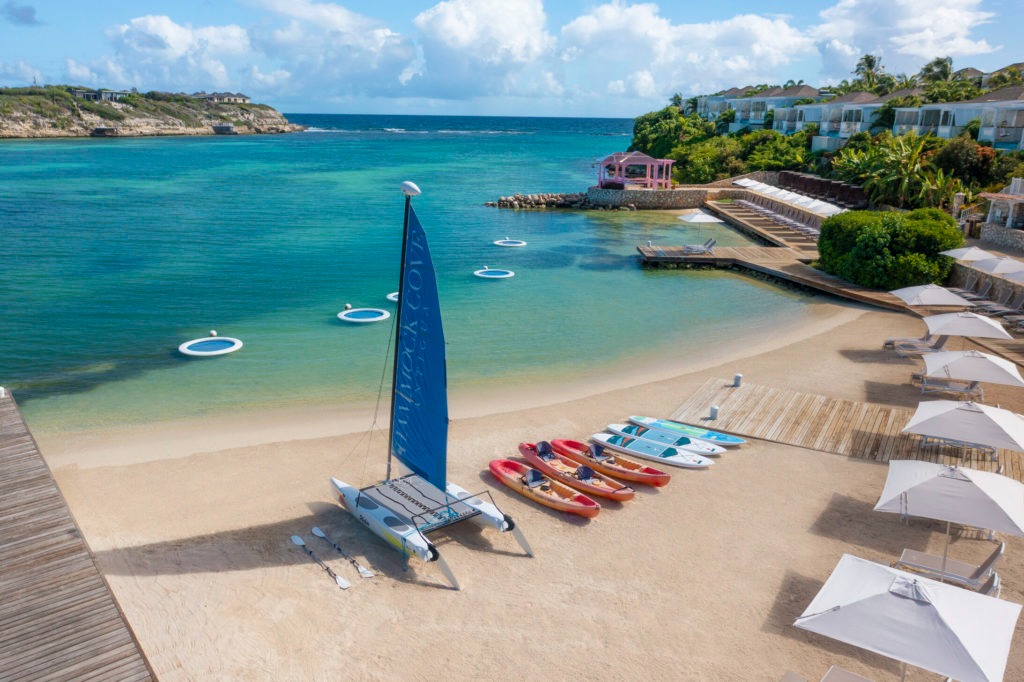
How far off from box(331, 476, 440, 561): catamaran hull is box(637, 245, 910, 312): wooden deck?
77.5 feet

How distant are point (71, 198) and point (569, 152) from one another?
303ft

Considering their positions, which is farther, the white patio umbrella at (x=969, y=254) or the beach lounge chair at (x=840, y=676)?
the white patio umbrella at (x=969, y=254)

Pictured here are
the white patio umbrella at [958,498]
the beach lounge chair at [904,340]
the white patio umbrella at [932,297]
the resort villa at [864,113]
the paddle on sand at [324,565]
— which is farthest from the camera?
the resort villa at [864,113]

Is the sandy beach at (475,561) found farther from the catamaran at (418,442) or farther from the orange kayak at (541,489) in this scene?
the catamaran at (418,442)

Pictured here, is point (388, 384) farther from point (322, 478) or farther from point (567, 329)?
point (567, 329)

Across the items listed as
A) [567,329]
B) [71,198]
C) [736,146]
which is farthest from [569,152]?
[567,329]

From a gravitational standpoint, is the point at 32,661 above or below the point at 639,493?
above

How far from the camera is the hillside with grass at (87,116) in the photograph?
491 feet

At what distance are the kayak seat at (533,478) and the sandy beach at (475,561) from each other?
56 cm

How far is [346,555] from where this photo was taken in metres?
12.4

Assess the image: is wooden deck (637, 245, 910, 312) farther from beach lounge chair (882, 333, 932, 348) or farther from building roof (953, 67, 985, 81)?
building roof (953, 67, 985, 81)

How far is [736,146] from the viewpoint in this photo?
68.2 metres

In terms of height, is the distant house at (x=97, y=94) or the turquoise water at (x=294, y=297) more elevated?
the distant house at (x=97, y=94)

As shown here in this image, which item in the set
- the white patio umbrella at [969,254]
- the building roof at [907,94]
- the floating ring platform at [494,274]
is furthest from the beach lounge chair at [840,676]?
the building roof at [907,94]
